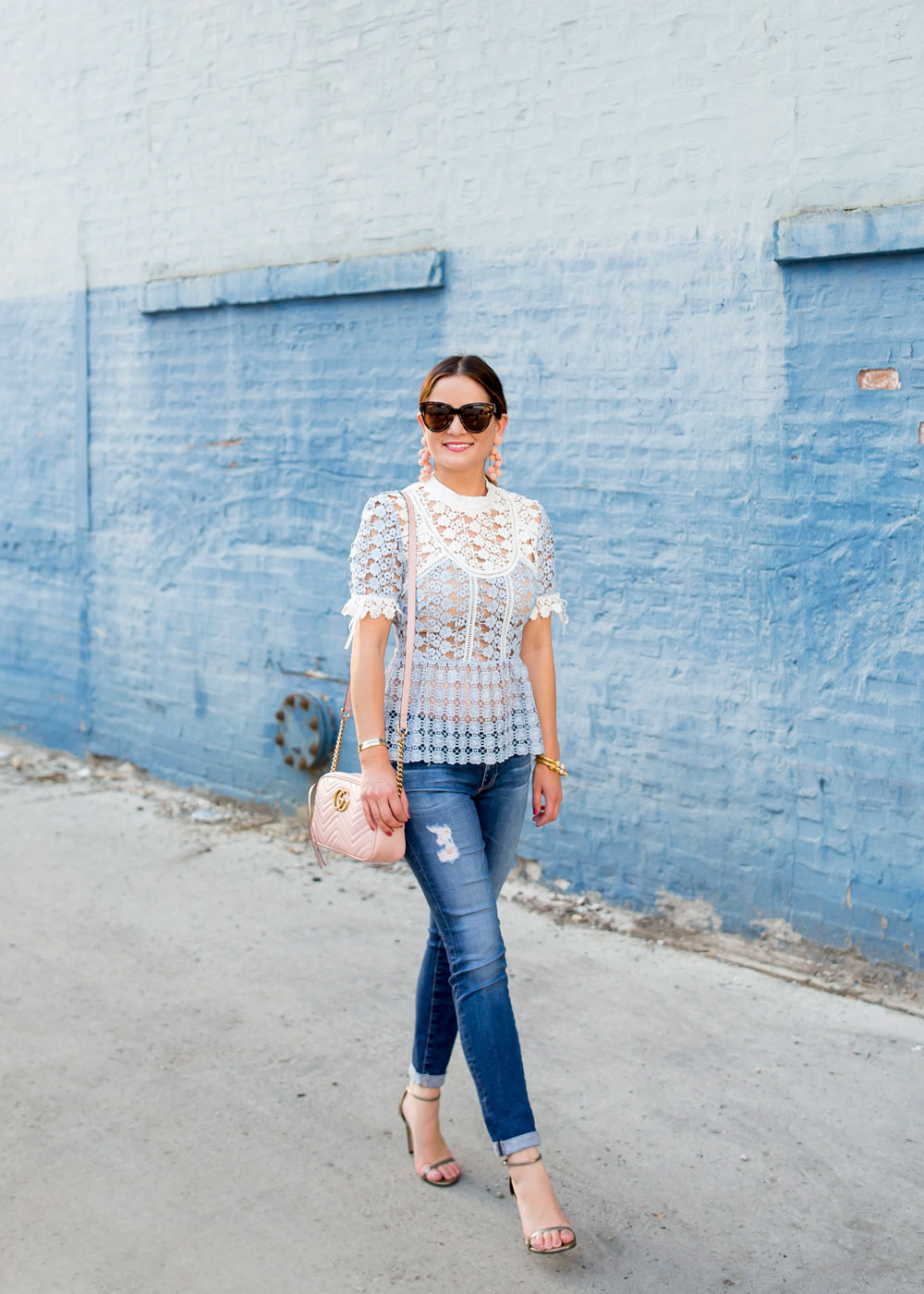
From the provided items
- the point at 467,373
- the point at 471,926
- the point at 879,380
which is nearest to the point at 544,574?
the point at 467,373

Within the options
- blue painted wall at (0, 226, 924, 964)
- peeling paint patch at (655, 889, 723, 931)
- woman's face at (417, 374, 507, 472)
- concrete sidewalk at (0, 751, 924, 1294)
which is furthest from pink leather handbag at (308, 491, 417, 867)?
peeling paint patch at (655, 889, 723, 931)

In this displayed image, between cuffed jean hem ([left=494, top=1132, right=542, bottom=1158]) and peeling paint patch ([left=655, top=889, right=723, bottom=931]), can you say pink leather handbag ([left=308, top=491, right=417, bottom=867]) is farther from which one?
peeling paint patch ([left=655, top=889, right=723, bottom=931])

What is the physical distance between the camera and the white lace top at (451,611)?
3174 millimetres

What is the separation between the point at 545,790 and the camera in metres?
3.45

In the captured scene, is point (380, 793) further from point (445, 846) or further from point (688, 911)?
point (688, 911)

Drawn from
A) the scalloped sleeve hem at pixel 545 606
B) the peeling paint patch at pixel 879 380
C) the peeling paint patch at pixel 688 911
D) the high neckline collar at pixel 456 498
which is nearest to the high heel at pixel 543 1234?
the scalloped sleeve hem at pixel 545 606

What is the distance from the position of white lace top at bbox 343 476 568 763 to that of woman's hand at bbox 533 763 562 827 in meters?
0.15

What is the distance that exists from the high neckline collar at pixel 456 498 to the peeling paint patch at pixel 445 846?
76 cm

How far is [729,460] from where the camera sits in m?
4.86

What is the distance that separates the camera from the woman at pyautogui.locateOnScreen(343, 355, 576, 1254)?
3129 millimetres

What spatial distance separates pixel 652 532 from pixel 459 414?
1992 mm

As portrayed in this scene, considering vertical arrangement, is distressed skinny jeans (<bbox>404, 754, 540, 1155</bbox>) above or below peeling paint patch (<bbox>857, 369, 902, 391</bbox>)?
below

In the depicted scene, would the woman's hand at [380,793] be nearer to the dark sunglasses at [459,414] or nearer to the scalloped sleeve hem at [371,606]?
the scalloped sleeve hem at [371,606]

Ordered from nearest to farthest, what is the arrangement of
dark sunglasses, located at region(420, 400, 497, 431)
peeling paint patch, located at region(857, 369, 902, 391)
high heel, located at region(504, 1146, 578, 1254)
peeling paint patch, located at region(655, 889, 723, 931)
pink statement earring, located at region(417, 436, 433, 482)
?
high heel, located at region(504, 1146, 578, 1254) < dark sunglasses, located at region(420, 400, 497, 431) < pink statement earring, located at region(417, 436, 433, 482) < peeling paint patch, located at region(857, 369, 902, 391) < peeling paint patch, located at region(655, 889, 723, 931)
